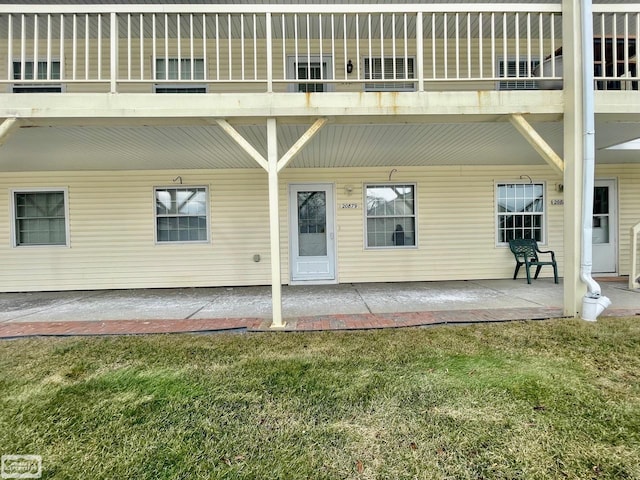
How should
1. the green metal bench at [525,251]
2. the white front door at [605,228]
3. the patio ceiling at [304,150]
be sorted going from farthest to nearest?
the white front door at [605,228] < the green metal bench at [525,251] < the patio ceiling at [304,150]

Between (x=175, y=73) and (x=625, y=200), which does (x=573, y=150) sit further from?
(x=175, y=73)

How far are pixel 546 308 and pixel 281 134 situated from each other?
14.5ft

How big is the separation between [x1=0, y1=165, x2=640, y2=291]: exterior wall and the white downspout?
3.17 meters

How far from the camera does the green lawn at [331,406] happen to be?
67.7 inches

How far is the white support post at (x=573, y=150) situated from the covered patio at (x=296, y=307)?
464 millimetres

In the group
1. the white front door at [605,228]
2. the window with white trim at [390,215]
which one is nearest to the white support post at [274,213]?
the window with white trim at [390,215]

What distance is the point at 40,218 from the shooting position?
6691mm

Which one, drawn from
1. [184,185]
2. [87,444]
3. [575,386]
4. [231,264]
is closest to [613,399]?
[575,386]

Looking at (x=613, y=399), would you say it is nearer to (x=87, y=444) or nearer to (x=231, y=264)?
(x=87, y=444)

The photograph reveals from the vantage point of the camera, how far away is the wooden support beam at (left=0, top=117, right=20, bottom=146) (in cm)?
367

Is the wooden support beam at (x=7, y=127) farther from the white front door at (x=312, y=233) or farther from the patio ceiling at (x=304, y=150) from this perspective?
the white front door at (x=312, y=233)

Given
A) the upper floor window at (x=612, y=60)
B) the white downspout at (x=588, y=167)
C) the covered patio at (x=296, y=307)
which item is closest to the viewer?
the white downspout at (x=588, y=167)

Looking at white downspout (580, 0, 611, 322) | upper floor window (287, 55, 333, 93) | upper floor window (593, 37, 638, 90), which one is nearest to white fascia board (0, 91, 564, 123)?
white downspout (580, 0, 611, 322)

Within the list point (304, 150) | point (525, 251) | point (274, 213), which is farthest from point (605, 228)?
point (274, 213)
